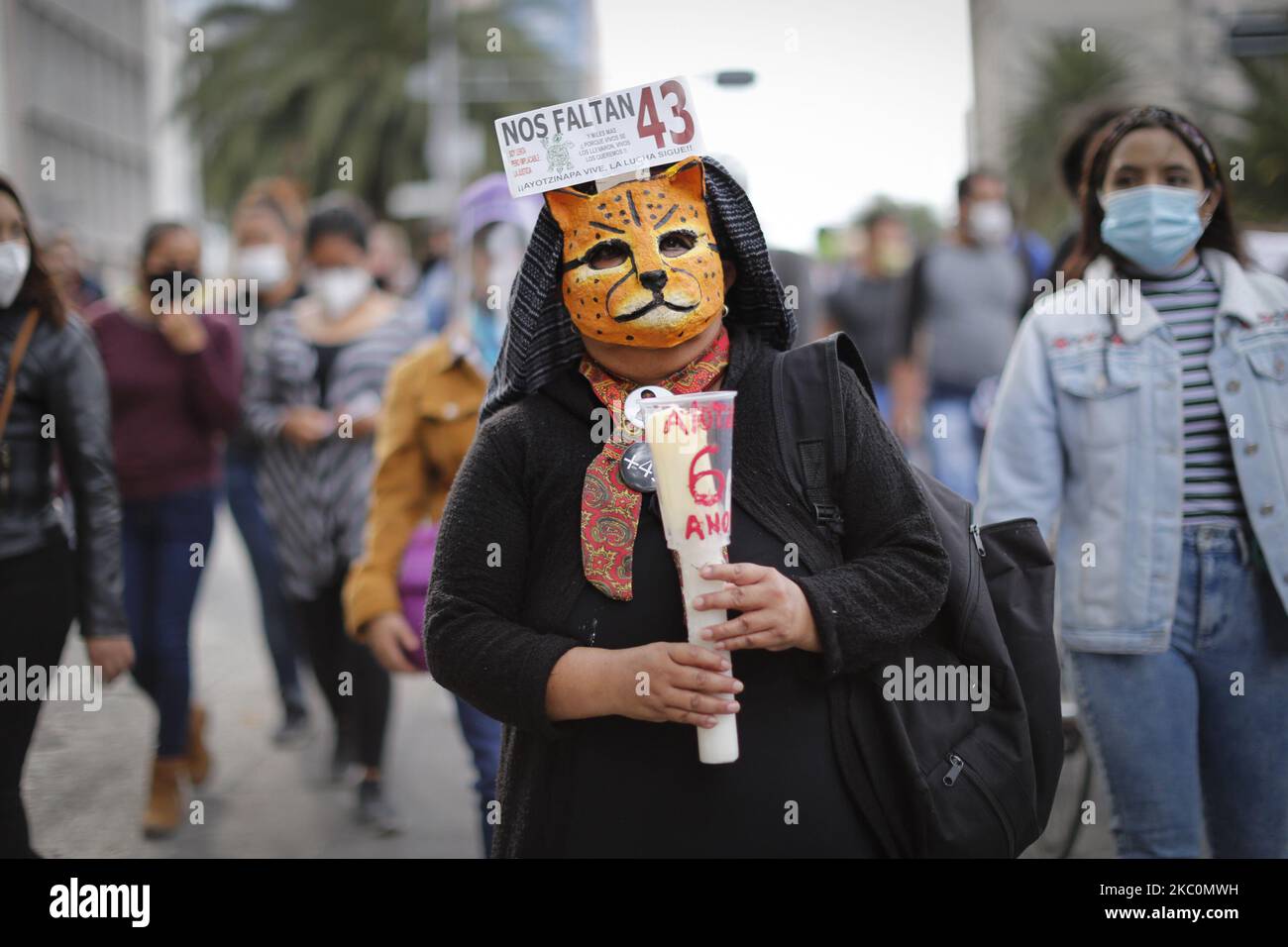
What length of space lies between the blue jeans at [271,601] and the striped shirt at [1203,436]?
14.7 feet

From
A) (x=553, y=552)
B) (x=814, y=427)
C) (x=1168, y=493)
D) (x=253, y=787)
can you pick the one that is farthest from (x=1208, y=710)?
(x=253, y=787)

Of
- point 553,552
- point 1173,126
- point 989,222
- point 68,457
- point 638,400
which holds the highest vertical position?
point 989,222

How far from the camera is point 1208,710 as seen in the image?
→ 130 inches

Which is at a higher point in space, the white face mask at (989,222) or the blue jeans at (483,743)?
the white face mask at (989,222)

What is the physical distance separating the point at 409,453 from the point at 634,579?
2.06 metres

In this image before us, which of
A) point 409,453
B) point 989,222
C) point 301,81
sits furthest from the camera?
point 301,81

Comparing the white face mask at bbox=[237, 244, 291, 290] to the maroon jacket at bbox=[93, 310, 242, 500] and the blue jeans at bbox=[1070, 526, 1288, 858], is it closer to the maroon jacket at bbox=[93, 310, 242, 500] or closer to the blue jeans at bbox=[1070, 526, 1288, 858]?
the maroon jacket at bbox=[93, 310, 242, 500]

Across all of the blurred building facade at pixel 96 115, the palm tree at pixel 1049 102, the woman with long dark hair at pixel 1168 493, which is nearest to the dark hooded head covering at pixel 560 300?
the woman with long dark hair at pixel 1168 493

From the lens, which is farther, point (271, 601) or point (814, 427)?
point (271, 601)

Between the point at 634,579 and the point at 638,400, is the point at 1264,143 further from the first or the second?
the point at 634,579

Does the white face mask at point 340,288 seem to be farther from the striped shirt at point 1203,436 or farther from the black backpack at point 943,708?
the black backpack at point 943,708

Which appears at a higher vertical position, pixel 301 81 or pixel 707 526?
pixel 301 81

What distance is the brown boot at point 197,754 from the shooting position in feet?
19.3
